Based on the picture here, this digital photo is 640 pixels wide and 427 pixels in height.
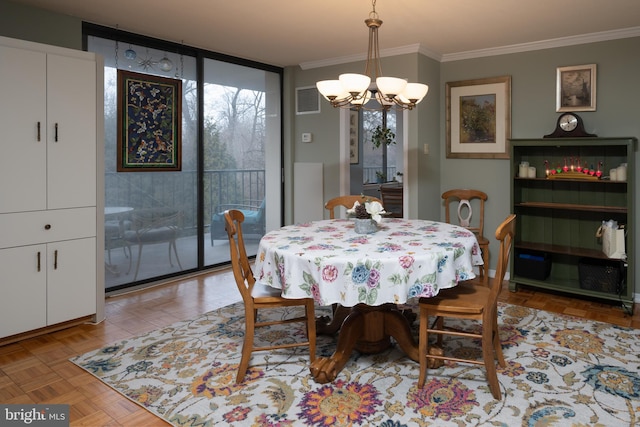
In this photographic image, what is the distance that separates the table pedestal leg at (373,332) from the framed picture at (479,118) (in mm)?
2552

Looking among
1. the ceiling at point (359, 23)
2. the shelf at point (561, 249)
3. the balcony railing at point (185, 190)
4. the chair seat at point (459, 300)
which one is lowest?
the chair seat at point (459, 300)

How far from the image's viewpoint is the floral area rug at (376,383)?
2.28m

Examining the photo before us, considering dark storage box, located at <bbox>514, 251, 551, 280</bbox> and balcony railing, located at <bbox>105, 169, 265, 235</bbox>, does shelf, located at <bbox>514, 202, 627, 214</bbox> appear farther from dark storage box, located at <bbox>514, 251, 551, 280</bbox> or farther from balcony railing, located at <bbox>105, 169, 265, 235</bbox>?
balcony railing, located at <bbox>105, 169, 265, 235</bbox>

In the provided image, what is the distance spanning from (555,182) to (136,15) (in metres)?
3.90

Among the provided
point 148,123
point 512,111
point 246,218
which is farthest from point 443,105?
point 148,123

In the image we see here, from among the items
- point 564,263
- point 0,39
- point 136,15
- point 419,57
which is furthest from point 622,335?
Answer: point 0,39

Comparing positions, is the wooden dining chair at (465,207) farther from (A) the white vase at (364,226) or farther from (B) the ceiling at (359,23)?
(A) the white vase at (364,226)

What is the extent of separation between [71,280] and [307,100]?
10.5ft

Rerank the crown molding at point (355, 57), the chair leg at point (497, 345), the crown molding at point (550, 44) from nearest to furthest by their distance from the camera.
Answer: the chair leg at point (497, 345) < the crown molding at point (550, 44) < the crown molding at point (355, 57)

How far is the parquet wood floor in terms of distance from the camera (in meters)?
2.38

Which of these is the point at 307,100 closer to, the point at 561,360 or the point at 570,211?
the point at 570,211

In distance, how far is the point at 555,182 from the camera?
4.50 meters

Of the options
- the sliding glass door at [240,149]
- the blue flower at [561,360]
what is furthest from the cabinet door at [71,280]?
the blue flower at [561,360]

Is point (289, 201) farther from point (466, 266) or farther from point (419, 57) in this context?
point (466, 266)
